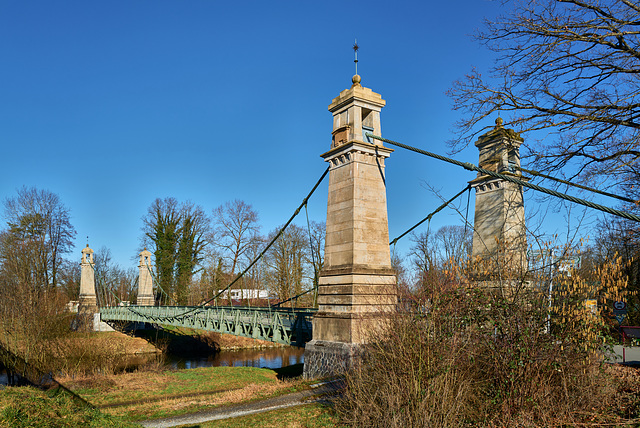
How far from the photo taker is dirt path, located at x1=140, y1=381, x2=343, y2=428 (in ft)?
20.5

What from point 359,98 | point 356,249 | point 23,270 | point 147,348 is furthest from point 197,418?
point 147,348

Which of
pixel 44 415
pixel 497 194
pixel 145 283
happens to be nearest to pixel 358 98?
pixel 497 194

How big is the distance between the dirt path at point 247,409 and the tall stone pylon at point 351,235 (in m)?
0.97

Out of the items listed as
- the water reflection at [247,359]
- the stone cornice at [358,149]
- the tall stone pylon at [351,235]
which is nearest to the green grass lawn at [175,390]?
the tall stone pylon at [351,235]

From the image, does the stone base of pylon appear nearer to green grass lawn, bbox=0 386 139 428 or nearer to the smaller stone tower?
the smaller stone tower

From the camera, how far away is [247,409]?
6.55 metres

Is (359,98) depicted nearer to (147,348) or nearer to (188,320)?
(188,320)

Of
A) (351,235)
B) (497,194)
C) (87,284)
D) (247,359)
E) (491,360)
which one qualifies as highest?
(497,194)

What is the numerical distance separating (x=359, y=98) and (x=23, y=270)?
18.8 meters

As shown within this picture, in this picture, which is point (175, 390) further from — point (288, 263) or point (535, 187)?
point (288, 263)

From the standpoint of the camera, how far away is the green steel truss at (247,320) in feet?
37.5

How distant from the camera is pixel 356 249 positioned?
8.20 meters

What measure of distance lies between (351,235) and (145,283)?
25.8 metres

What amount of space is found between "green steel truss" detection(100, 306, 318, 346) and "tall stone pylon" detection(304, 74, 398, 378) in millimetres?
1785
